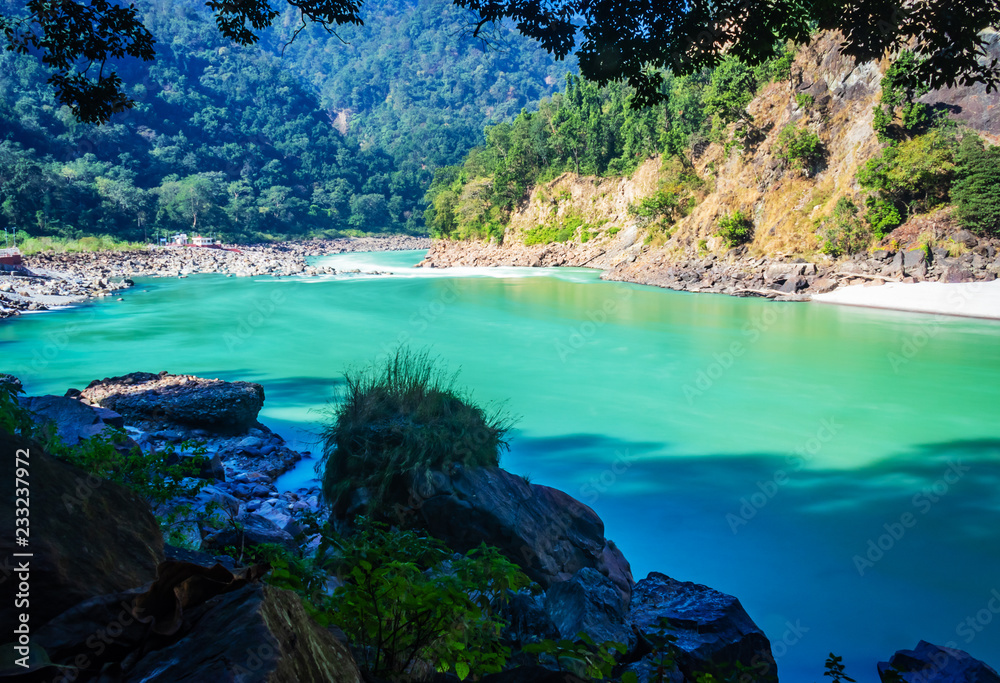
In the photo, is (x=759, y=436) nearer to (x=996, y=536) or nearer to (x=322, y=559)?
(x=996, y=536)

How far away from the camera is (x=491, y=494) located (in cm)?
493

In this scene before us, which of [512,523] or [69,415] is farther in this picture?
[69,415]

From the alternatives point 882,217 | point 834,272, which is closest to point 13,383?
point 834,272

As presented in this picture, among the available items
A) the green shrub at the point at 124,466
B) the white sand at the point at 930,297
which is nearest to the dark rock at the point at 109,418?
the green shrub at the point at 124,466

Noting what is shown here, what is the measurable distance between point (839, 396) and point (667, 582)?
26.8ft

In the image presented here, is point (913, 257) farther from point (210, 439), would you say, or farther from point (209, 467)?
point (209, 467)

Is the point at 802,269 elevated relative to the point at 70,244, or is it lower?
elevated

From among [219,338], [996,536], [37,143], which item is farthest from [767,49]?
[37,143]

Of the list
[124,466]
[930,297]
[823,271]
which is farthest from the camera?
[823,271]

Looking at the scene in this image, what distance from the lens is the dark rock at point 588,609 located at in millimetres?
3311

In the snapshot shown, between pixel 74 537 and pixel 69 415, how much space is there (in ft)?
16.0

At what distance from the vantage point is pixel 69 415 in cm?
597

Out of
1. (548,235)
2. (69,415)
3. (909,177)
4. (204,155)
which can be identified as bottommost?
(69,415)

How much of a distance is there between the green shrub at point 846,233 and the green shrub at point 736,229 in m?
4.42
